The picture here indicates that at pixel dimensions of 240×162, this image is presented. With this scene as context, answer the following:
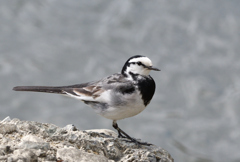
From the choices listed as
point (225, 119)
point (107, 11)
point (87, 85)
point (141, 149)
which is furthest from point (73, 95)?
point (107, 11)

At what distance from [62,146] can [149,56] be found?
251 inches

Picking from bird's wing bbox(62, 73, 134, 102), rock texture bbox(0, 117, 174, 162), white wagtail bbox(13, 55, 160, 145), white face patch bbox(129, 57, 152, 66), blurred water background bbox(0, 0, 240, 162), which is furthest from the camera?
blurred water background bbox(0, 0, 240, 162)

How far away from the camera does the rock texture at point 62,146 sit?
15.2ft

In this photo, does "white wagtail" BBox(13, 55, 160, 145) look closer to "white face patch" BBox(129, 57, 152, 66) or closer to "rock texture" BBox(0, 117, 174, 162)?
"white face patch" BBox(129, 57, 152, 66)

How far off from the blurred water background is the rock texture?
4.52m

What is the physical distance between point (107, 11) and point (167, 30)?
1.58m

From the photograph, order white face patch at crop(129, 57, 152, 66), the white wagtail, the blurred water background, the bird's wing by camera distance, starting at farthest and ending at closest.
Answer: the blurred water background, white face patch at crop(129, 57, 152, 66), the bird's wing, the white wagtail

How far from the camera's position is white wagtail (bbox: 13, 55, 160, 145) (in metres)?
6.11

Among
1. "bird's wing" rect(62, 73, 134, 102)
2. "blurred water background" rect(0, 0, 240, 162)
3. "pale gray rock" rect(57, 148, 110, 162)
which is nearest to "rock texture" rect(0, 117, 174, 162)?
"pale gray rock" rect(57, 148, 110, 162)

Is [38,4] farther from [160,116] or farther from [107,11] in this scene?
[160,116]

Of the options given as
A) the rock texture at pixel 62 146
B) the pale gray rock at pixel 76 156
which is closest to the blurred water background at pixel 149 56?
the rock texture at pixel 62 146

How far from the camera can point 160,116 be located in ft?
35.0

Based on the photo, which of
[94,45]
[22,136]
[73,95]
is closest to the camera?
[22,136]

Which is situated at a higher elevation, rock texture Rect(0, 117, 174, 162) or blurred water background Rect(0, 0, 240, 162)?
blurred water background Rect(0, 0, 240, 162)
